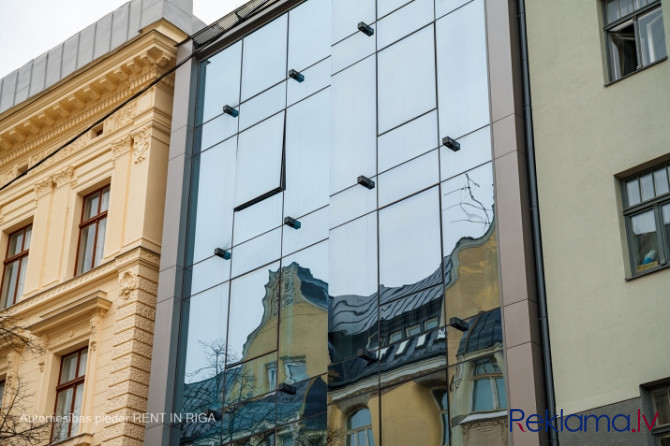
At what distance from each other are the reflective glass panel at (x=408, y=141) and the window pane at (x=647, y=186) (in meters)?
4.67

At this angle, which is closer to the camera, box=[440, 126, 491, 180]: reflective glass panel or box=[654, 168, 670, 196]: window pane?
box=[654, 168, 670, 196]: window pane

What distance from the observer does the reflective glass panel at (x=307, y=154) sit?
25.8 metres

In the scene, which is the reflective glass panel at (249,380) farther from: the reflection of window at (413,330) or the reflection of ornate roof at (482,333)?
the reflection of ornate roof at (482,333)

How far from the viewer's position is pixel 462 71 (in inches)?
928

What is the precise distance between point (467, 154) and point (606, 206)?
3460 millimetres

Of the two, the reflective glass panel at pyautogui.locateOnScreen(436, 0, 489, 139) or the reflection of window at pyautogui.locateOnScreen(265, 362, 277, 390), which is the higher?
the reflective glass panel at pyautogui.locateOnScreen(436, 0, 489, 139)

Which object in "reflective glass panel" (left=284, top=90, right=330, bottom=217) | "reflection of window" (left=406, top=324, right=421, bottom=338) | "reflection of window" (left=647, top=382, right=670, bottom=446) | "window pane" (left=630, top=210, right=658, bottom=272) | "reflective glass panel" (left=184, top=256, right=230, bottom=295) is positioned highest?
"reflective glass panel" (left=284, top=90, right=330, bottom=217)

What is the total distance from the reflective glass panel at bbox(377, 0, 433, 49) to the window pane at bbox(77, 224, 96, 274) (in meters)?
10.3

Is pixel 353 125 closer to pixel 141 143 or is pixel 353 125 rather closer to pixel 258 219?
pixel 258 219

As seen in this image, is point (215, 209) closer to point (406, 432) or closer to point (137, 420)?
point (137, 420)

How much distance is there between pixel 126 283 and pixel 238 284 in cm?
367

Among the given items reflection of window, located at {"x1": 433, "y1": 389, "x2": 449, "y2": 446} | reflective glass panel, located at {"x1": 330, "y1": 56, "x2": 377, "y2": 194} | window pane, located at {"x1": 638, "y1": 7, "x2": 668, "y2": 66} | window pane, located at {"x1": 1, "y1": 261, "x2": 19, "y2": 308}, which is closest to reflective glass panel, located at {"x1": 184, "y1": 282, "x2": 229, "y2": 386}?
reflective glass panel, located at {"x1": 330, "y1": 56, "x2": 377, "y2": 194}

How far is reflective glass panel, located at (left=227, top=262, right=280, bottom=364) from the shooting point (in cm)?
2528

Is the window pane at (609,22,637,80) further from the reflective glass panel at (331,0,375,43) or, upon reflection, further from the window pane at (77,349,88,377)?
the window pane at (77,349,88,377)
